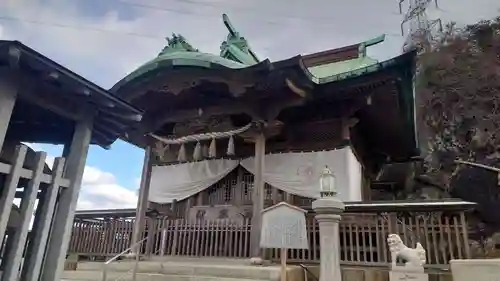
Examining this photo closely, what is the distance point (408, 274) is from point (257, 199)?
3.33m

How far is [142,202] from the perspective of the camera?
345 inches

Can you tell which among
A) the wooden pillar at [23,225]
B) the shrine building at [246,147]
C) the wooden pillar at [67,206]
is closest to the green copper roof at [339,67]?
the shrine building at [246,147]

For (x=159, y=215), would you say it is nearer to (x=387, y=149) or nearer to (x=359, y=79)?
(x=359, y=79)

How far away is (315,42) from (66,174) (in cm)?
1524

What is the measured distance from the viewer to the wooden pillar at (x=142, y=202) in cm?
834

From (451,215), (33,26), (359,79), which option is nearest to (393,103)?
(359,79)

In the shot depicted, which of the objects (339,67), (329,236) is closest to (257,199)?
(329,236)

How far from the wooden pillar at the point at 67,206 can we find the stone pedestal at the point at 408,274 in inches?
189

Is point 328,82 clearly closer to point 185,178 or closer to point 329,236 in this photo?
point 329,236

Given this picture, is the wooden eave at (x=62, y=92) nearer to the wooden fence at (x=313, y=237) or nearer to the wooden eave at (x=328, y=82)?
the wooden eave at (x=328, y=82)

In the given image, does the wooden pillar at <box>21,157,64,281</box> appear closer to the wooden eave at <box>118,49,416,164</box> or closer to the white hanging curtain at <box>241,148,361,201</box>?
the wooden eave at <box>118,49,416,164</box>

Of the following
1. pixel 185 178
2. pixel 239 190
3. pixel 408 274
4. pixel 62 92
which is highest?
pixel 185 178

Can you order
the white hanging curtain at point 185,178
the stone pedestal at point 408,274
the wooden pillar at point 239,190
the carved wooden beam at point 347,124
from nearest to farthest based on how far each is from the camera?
the stone pedestal at point 408,274 < the carved wooden beam at point 347,124 < the wooden pillar at point 239,190 < the white hanging curtain at point 185,178

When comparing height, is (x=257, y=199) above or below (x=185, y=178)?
below
